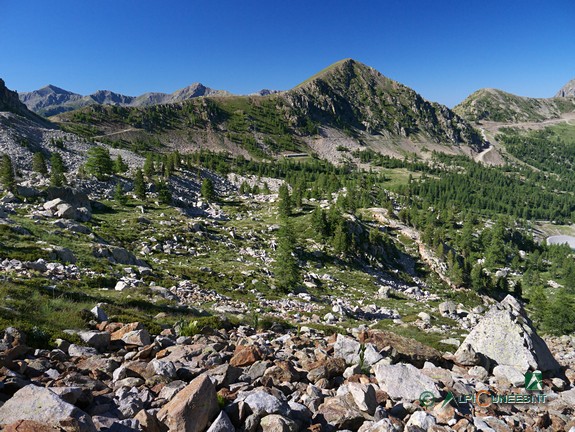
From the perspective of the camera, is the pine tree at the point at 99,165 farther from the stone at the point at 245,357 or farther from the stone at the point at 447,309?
the stone at the point at 245,357

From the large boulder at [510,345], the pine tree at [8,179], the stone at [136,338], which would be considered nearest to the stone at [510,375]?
the large boulder at [510,345]

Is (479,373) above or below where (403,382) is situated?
below

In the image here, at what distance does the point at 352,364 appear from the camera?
12773 millimetres

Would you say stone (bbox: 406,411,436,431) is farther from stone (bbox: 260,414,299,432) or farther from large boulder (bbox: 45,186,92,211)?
large boulder (bbox: 45,186,92,211)

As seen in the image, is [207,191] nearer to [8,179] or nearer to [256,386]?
[8,179]

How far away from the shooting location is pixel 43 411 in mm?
6137

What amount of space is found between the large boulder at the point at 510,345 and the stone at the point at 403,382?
6.09 metres

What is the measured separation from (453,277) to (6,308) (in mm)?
99834

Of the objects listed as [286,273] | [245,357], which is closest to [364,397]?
[245,357]

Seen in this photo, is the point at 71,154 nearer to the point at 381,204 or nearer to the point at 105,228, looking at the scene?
the point at 105,228

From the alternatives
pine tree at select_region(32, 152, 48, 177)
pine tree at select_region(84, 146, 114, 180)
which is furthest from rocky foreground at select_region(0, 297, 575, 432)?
pine tree at select_region(84, 146, 114, 180)

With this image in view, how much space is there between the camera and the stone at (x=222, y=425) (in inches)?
278

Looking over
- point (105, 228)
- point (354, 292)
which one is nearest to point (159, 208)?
point (105, 228)

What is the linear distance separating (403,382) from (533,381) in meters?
7.31
